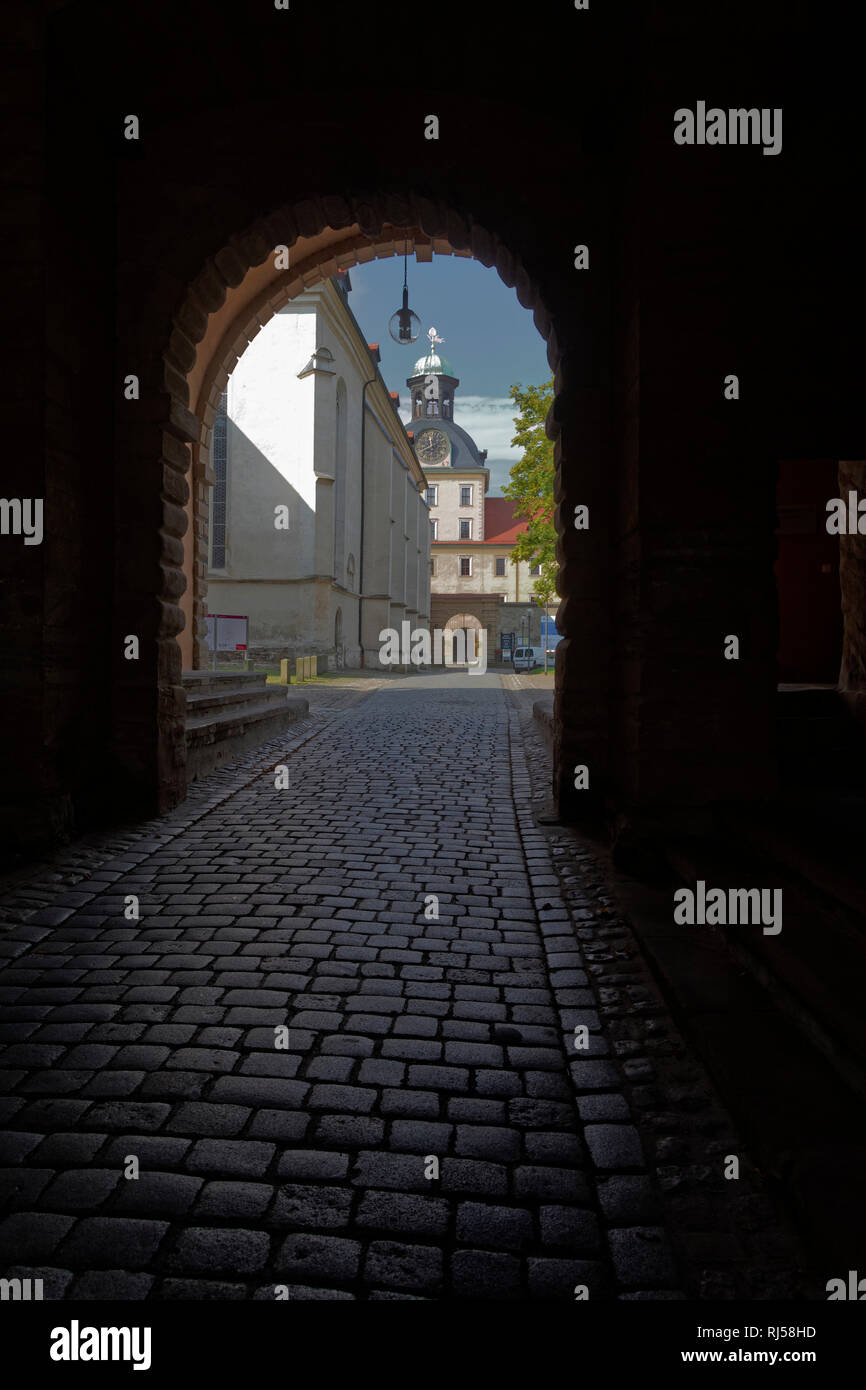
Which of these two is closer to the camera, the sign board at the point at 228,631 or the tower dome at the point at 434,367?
the sign board at the point at 228,631

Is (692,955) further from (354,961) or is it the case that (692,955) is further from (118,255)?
(118,255)

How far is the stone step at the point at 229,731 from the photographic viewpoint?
25.1 feet

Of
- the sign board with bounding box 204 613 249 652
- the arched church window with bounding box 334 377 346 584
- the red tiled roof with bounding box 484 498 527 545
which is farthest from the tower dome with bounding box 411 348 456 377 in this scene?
the sign board with bounding box 204 613 249 652

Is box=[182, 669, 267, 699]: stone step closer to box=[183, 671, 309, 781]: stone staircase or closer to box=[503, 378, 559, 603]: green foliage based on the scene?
box=[183, 671, 309, 781]: stone staircase

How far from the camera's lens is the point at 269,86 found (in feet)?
19.9

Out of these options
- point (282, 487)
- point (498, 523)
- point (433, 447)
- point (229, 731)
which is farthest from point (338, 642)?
point (433, 447)

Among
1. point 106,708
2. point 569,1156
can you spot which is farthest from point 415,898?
point 106,708

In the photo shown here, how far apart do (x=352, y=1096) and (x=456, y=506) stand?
71246 mm

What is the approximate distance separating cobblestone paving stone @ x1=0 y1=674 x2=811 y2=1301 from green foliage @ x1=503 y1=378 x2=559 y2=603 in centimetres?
2038

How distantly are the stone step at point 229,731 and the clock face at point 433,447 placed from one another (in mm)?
63042

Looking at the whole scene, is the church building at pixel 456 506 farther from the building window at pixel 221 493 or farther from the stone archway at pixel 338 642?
the building window at pixel 221 493

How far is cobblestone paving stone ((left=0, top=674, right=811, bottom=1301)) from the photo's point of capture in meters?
1.89

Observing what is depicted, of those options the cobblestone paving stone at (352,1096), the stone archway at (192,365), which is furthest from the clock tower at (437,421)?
the cobblestone paving stone at (352,1096)

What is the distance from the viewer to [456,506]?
71.6 meters
